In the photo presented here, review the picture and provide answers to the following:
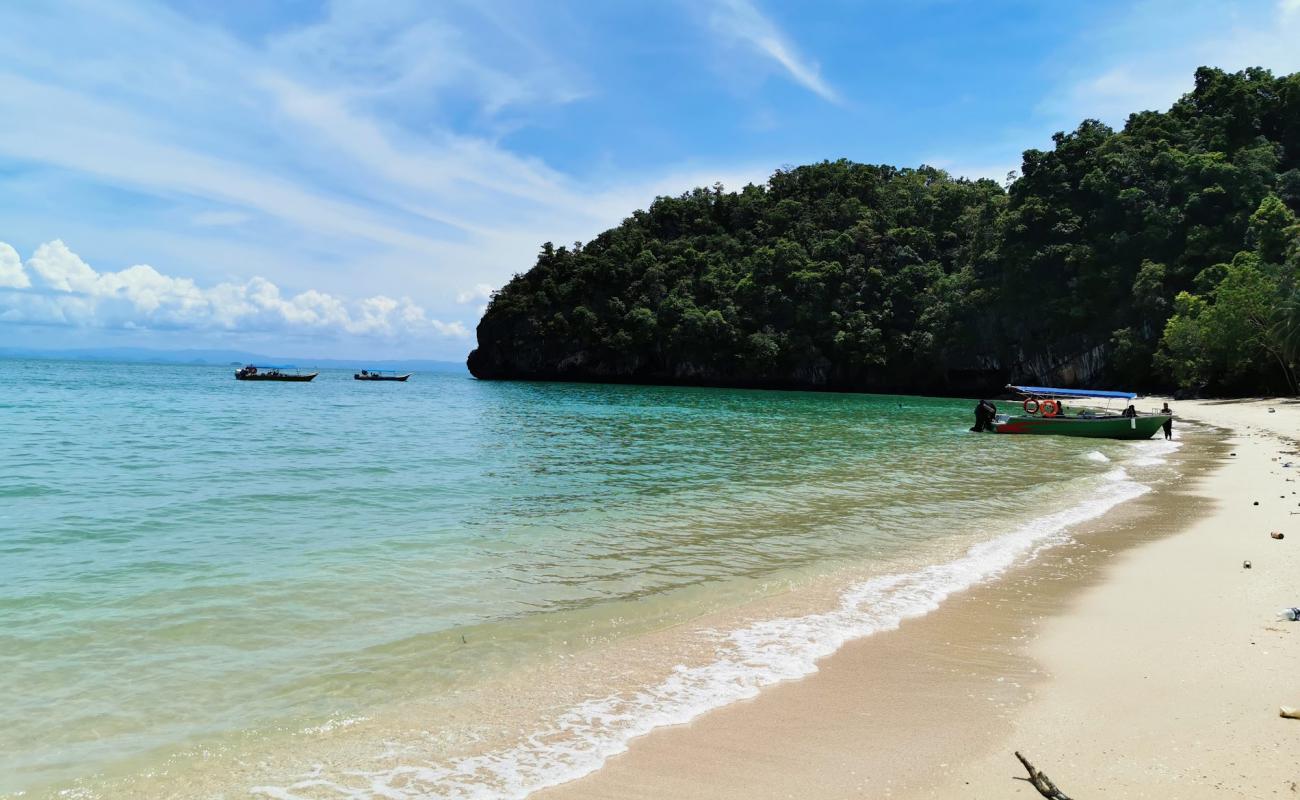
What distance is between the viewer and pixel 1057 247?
5956 cm

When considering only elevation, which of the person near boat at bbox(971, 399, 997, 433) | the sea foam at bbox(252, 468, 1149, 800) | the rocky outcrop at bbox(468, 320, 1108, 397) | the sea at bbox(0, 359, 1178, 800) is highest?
the rocky outcrop at bbox(468, 320, 1108, 397)

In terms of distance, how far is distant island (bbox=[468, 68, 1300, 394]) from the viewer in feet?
156

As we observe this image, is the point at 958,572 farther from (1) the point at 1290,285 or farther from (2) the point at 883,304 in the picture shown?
(2) the point at 883,304

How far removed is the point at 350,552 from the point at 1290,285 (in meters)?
44.4

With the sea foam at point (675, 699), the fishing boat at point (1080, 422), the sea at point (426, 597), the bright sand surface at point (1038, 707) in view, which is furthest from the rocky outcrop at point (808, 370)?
the sea foam at point (675, 699)

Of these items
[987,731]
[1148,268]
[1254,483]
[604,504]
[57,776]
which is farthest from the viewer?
A: [1148,268]

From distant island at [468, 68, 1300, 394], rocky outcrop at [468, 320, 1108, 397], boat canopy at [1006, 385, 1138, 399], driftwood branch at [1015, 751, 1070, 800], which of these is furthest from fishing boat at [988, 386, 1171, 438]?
rocky outcrop at [468, 320, 1108, 397]

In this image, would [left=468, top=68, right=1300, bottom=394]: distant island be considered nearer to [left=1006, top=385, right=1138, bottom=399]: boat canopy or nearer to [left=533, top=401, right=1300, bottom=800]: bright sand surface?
[left=1006, top=385, right=1138, bottom=399]: boat canopy

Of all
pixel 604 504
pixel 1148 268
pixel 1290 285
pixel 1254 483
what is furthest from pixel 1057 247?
pixel 604 504

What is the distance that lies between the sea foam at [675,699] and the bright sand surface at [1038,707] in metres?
0.14

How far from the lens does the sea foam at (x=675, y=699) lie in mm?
3512

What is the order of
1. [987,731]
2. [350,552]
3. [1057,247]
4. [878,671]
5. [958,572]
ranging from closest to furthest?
1. [987,731]
2. [878,671]
3. [958,572]
4. [350,552]
5. [1057,247]

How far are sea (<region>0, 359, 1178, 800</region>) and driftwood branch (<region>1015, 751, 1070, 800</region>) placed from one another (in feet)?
5.70

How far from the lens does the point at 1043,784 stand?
322 centimetres
